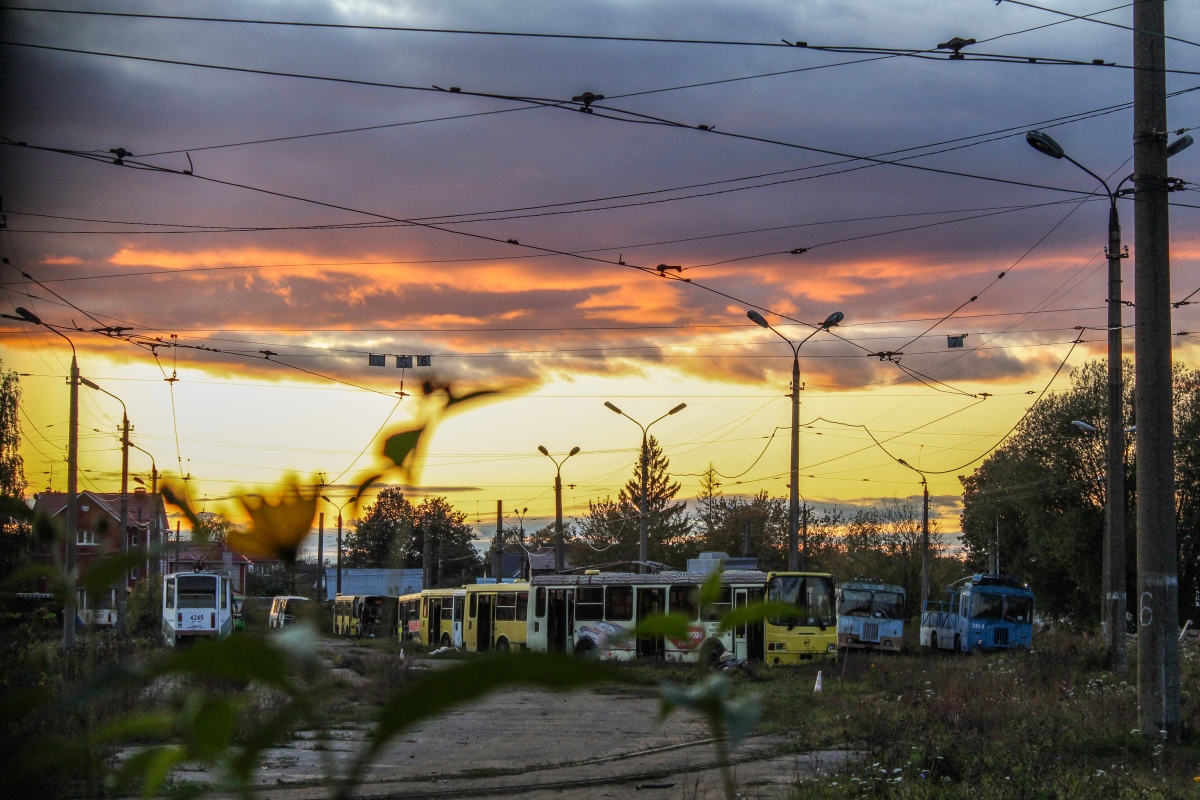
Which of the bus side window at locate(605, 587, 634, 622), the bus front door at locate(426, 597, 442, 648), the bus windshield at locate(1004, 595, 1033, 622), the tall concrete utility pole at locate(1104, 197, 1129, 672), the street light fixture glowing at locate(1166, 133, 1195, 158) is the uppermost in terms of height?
the street light fixture glowing at locate(1166, 133, 1195, 158)

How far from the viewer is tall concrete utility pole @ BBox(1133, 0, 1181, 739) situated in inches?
535

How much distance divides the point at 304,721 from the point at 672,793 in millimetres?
11464

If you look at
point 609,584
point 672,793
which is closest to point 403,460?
point 672,793

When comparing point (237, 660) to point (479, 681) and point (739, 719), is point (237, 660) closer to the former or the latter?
point (479, 681)

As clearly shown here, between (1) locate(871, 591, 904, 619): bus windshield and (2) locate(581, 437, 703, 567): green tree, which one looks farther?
(2) locate(581, 437, 703, 567): green tree

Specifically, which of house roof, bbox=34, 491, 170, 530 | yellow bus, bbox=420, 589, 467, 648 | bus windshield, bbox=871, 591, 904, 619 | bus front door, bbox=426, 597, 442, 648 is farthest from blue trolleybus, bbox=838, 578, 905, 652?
house roof, bbox=34, 491, 170, 530

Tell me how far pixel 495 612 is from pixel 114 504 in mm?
35860

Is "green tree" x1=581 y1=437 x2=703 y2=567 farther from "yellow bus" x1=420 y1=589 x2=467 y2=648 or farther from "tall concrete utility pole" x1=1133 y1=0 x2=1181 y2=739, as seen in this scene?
"tall concrete utility pole" x1=1133 y1=0 x2=1181 y2=739

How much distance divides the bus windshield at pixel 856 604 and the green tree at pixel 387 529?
39193mm

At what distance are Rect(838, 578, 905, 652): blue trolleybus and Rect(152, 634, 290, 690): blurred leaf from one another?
39317 millimetres

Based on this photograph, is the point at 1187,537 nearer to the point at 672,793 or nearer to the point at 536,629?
the point at 536,629

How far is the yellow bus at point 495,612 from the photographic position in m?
34.7

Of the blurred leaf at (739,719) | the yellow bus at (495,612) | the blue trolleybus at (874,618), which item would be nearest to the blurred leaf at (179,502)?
the blurred leaf at (739,719)

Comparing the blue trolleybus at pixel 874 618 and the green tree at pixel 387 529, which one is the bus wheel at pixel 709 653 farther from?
the blue trolleybus at pixel 874 618
